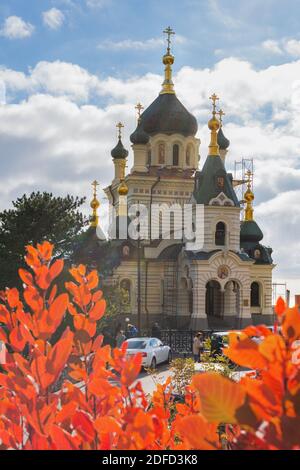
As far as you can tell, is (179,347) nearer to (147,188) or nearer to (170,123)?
(147,188)

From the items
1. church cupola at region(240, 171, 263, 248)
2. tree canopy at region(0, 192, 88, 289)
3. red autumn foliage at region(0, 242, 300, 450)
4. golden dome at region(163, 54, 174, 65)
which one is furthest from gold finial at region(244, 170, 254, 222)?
red autumn foliage at region(0, 242, 300, 450)

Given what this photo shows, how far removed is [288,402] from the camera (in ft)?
4.86

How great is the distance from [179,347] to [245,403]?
2208 cm

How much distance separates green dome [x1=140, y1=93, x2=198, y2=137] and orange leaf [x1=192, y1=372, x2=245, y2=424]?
1378 inches

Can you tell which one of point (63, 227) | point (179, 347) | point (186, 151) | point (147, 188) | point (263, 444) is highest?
point (186, 151)

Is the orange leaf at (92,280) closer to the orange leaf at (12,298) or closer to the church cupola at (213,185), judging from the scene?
the orange leaf at (12,298)

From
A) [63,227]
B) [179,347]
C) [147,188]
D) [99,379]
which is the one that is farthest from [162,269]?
[99,379]

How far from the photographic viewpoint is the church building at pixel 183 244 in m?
31.2

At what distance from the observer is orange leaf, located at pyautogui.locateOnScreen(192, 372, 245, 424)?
1463 mm

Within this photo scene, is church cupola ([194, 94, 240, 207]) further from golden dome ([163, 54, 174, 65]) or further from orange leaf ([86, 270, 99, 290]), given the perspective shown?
orange leaf ([86, 270, 99, 290])

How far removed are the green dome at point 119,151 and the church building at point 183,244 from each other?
102cm
